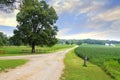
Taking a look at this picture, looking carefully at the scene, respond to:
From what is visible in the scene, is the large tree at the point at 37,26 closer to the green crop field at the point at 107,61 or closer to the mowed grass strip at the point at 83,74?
the green crop field at the point at 107,61

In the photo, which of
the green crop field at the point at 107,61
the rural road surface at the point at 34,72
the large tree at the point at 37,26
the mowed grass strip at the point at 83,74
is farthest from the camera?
the large tree at the point at 37,26

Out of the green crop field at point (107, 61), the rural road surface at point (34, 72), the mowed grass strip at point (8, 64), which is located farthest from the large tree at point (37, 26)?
the rural road surface at point (34, 72)

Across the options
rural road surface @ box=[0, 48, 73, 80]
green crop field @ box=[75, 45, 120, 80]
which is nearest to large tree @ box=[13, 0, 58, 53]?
green crop field @ box=[75, 45, 120, 80]

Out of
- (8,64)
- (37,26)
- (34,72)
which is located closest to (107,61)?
(8,64)

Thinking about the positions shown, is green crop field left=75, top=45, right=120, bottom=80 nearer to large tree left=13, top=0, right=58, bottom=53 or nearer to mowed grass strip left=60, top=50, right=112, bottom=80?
mowed grass strip left=60, top=50, right=112, bottom=80

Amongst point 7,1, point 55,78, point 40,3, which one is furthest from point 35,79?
point 40,3

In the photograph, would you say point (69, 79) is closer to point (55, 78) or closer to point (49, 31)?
point (55, 78)

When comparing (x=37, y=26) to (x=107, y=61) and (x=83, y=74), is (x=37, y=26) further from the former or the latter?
(x=83, y=74)

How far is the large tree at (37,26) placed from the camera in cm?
7456

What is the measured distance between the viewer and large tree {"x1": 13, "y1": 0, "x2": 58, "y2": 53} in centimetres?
7456

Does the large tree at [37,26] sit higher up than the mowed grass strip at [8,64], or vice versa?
the large tree at [37,26]

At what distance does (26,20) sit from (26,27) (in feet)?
8.76

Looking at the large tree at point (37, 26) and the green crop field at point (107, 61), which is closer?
the green crop field at point (107, 61)

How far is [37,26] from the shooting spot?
77.1 m
